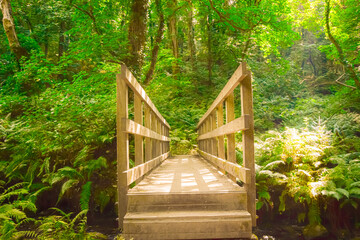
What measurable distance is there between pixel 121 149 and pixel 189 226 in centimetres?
110

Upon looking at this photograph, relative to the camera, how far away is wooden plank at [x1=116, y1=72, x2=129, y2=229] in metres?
2.72

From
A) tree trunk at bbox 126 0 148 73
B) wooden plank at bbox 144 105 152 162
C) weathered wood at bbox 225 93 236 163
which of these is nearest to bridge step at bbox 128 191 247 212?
weathered wood at bbox 225 93 236 163

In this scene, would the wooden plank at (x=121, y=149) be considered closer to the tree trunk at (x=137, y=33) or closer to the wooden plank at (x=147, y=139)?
the wooden plank at (x=147, y=139)

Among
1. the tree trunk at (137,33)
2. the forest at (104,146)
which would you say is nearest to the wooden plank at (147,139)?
the forest at (104,146)

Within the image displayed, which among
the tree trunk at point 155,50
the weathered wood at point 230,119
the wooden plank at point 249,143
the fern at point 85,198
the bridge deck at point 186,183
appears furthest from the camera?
the tree trunk at point 155,50

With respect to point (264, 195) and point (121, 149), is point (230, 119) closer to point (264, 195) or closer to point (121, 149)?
point (121, 149)

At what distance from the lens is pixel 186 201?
277 centimetres

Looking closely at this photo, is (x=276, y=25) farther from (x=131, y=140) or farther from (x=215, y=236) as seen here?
(x=215, y=236)

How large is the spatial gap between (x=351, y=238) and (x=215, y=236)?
11.1 ft

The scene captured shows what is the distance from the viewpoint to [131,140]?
6.21m

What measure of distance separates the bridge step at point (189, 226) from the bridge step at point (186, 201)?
0.22 metres

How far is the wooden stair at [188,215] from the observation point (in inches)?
97.1

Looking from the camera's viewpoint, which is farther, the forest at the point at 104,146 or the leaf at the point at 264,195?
the leaf at the point at 264,195

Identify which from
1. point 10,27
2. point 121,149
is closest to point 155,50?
point 10,27
